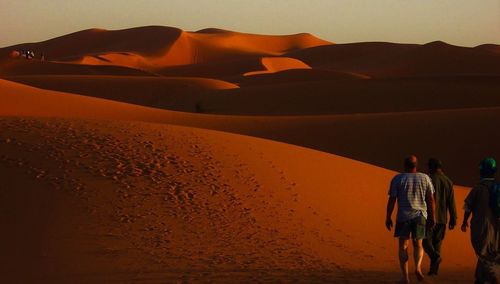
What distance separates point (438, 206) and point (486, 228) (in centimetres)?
118

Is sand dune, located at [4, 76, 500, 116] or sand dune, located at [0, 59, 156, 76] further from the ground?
sand dune, located at [0, 59, 156, 76]

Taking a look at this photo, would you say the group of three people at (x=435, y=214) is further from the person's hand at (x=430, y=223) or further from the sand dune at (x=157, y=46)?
the sand dune at (x=157, y=46)

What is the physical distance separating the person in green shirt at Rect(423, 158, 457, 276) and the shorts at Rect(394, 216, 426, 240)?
0.51m

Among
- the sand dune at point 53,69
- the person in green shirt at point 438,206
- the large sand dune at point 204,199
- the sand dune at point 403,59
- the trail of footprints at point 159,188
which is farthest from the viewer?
the sand dune at point 403,59

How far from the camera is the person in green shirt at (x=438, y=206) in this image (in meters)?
8.92

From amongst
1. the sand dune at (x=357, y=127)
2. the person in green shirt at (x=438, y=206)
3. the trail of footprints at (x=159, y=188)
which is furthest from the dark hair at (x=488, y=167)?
the sand dune at (x=357, y=127)

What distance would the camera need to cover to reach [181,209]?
11031 millimetres

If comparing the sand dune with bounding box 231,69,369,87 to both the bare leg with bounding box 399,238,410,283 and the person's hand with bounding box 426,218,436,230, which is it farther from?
the bare leg with bounding box 399,238,410,283

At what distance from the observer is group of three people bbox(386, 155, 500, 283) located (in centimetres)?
781

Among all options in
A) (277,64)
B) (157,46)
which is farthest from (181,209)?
(157,46)

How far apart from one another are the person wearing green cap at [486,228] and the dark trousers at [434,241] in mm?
1130

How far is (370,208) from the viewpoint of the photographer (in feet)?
42.3

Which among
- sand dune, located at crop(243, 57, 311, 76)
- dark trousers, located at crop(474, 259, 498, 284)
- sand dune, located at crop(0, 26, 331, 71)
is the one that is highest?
sand dune, located at crop(0, 26, 331, 71)

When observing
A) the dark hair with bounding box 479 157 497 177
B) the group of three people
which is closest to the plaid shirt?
the group of three people
